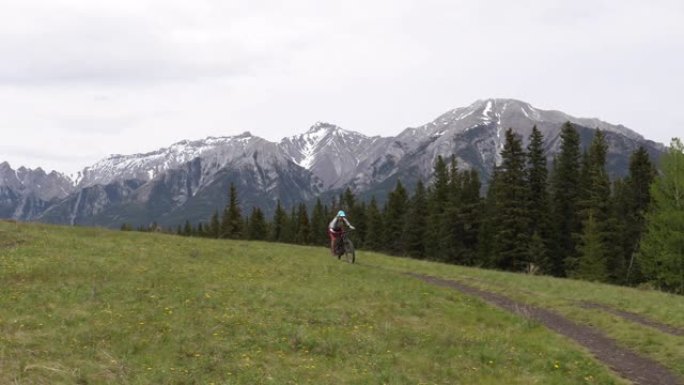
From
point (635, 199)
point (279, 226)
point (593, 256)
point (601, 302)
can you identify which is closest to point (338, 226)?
point (601, 302)

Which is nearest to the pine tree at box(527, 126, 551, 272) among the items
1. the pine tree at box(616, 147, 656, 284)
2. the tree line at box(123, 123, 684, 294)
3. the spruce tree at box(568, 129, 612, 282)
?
the tree line at box(123, 123, 684, 294)

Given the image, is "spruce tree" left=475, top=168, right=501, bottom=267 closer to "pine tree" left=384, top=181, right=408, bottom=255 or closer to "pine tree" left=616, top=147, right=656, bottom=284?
"pine tree" left=616, top=147, right=656, bottom=284

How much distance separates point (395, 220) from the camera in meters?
97.4

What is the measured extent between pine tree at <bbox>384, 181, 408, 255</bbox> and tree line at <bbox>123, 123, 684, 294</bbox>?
924 cm

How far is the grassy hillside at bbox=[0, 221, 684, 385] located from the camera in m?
14.9

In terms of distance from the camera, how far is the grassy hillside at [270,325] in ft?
48.8

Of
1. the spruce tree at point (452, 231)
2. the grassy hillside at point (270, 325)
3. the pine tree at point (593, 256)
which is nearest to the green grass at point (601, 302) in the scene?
the grassy hillside at point (270, 325)

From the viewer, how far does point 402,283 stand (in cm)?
2850

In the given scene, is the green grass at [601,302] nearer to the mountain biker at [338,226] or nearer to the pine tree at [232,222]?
the mountain biker at [338,226]

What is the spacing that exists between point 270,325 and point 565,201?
59585 mm

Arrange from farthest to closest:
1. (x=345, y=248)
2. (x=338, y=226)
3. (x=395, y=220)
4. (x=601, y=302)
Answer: (x=395, y=220) < (x=345, y=248) < (x=338, y=226) < (x=601, y=302)

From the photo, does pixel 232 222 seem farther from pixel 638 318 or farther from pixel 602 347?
pixel 602 347

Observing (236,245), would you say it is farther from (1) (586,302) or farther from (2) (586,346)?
(2) (586,346)

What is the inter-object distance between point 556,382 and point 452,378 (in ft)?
9.14
